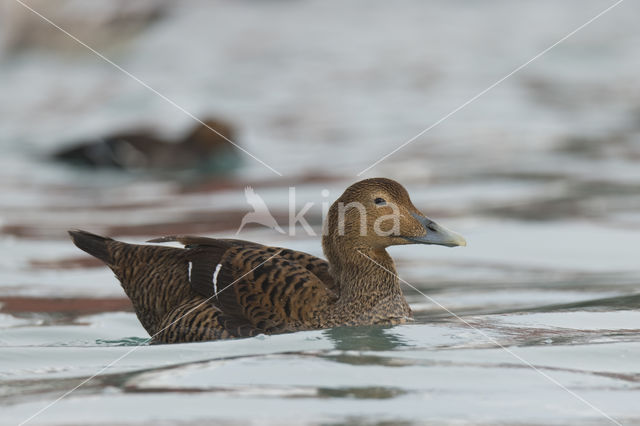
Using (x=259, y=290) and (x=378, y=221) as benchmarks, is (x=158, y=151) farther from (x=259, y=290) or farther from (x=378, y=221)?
(x=259, y=290)

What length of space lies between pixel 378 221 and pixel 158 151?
10.4m

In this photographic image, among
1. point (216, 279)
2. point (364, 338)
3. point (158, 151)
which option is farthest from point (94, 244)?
point (158, 151)

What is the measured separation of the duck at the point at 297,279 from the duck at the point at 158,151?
375 inches

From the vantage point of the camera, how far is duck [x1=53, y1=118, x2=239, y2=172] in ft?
48.7

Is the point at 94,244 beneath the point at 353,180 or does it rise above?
beneath

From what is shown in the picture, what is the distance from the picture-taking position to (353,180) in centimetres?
1203

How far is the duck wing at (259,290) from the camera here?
15.4 feet

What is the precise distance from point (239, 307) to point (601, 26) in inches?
832

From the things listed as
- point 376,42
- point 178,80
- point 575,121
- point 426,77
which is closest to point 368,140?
point 575,121

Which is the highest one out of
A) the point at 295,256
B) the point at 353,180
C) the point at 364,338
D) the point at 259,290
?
the point at 353,180

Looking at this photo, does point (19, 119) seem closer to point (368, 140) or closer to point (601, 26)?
point (368, 140)

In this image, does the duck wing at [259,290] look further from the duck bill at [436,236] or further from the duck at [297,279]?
the duck bill at [436,236]

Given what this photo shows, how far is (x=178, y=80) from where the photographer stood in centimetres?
2252

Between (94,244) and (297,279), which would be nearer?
(297,279)
